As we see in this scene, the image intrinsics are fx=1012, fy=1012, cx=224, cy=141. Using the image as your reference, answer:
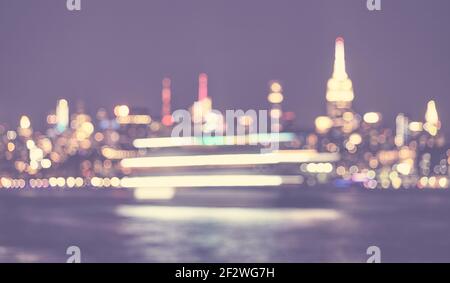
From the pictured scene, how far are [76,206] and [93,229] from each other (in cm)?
1352

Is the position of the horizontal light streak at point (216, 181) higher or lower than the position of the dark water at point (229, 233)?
higher

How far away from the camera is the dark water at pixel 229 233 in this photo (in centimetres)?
1595

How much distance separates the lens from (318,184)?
35.5 m

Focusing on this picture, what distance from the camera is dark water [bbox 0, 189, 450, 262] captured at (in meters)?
16.0

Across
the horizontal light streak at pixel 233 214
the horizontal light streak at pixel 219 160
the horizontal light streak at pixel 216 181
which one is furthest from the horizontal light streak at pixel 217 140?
the horizontal light streak at pixel 233 214

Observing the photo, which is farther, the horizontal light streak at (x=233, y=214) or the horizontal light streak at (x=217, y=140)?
the horizontal light streak at (x=217, y=140)

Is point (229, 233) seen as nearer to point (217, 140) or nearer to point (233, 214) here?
point (233, 214)

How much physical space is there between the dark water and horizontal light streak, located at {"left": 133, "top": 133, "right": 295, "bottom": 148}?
215cm

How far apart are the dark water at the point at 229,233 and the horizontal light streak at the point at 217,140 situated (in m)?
2.15

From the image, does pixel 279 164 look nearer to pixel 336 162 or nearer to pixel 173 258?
pixel 336 162

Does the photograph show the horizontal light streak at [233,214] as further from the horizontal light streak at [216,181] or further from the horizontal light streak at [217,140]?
the horizontal light streak at [217,140]

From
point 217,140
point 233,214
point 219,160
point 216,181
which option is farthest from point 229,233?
point 217,140

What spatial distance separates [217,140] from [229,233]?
45.4 feet
